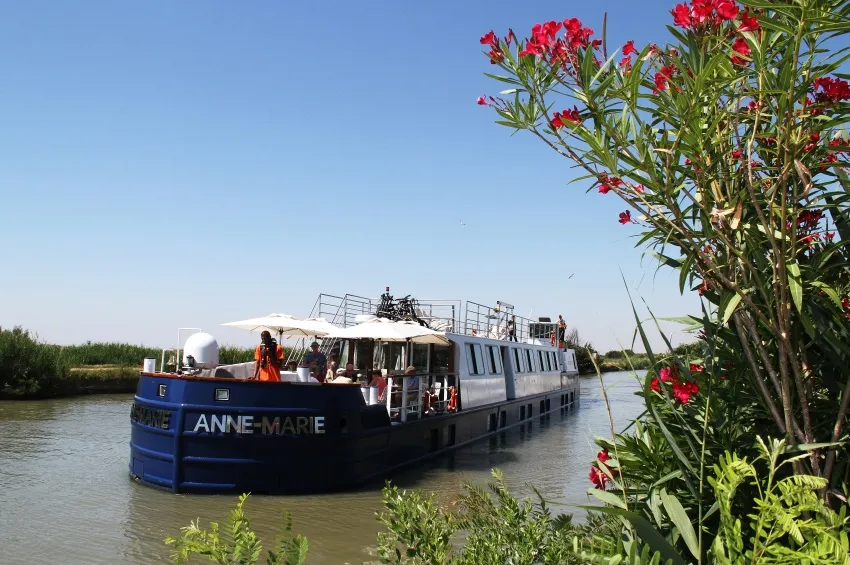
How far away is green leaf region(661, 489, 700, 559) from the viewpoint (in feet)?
8.75

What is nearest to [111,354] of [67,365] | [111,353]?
[111,353]

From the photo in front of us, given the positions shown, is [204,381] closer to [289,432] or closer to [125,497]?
[289,432]

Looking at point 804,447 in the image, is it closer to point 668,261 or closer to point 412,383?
point 668,261

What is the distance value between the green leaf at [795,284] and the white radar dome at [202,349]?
→ 11763mm

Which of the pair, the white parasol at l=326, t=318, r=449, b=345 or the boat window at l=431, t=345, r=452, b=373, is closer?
the white parasol at l=326, t=318, r=449, b=345

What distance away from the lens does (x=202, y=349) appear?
44.3 ft

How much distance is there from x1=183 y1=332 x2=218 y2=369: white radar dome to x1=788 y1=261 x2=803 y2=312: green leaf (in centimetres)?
1176

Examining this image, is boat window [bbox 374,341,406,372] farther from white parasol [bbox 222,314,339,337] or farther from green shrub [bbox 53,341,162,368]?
green shrub [bbox 53,341,162,368]

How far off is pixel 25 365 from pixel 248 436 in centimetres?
1948

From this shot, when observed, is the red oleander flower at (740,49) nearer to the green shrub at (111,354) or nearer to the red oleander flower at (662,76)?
the red oleander flower at (662,76)

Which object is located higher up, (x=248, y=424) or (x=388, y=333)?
(x=388, y=333)

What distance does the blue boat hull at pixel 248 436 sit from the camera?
421 inches

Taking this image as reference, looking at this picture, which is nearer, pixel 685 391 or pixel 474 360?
pixel 685 391

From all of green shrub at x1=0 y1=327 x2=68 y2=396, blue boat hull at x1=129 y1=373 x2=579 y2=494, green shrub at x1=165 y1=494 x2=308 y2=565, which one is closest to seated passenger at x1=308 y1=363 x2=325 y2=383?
blue boat hull at x1=129 y1=373 x2=579 y2=494
